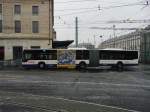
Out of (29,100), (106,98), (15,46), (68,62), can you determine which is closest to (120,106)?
(106,98)

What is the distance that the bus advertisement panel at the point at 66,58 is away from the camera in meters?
48.6

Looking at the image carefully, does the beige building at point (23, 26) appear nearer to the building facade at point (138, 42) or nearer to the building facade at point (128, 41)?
the building facade at point (138, 42)

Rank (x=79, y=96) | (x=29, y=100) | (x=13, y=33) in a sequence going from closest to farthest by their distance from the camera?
(x=29, y=100)
(x=79, y=96)
(x=13, y=33)

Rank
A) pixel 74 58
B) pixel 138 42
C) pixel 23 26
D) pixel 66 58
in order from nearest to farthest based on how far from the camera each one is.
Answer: pixel 66 58 → pixel 74 58 → pixel 23 26 → pixel 138 42

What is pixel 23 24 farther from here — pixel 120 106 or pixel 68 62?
pixel 120 106

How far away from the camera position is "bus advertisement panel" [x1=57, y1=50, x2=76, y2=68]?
48562mm

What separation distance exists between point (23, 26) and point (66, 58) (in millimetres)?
15905

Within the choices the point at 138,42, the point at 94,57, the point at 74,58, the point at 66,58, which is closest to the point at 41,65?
the point at 66,58

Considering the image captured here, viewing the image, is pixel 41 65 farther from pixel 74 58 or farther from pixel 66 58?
pixel 74 58

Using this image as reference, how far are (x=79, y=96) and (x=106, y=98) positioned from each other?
1504 millimetres

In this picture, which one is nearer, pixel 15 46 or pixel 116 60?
pixel 116 60

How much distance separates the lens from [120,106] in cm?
1524

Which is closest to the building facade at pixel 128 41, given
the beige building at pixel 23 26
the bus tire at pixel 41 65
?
the beige building at pixel 23 26

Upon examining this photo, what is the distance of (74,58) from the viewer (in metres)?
48.9
